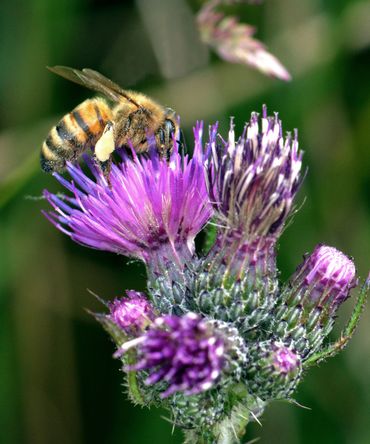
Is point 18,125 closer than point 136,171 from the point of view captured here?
No

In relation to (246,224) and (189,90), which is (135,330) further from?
(189,90)

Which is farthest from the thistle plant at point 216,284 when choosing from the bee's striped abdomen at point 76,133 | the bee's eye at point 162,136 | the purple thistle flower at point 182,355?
the bee's striped abdomen at point 76,133

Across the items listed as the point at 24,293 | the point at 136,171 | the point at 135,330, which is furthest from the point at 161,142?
the point at 24,293

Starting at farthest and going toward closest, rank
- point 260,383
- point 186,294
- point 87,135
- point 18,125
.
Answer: point 18,125 < point 87,135 < point 186,294 < point 260,383

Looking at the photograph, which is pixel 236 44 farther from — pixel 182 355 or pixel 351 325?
pixel 182 355

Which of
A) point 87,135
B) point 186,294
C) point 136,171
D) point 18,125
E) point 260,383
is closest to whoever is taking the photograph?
point 260,383

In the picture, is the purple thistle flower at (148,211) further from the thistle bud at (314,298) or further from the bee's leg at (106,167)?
the thistle bud at (314,298)

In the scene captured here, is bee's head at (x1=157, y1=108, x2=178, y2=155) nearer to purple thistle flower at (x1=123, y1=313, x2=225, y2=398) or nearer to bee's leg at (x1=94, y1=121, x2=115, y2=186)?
bee's leg at (x1=94, y1=121, x2=115, y2=186)
